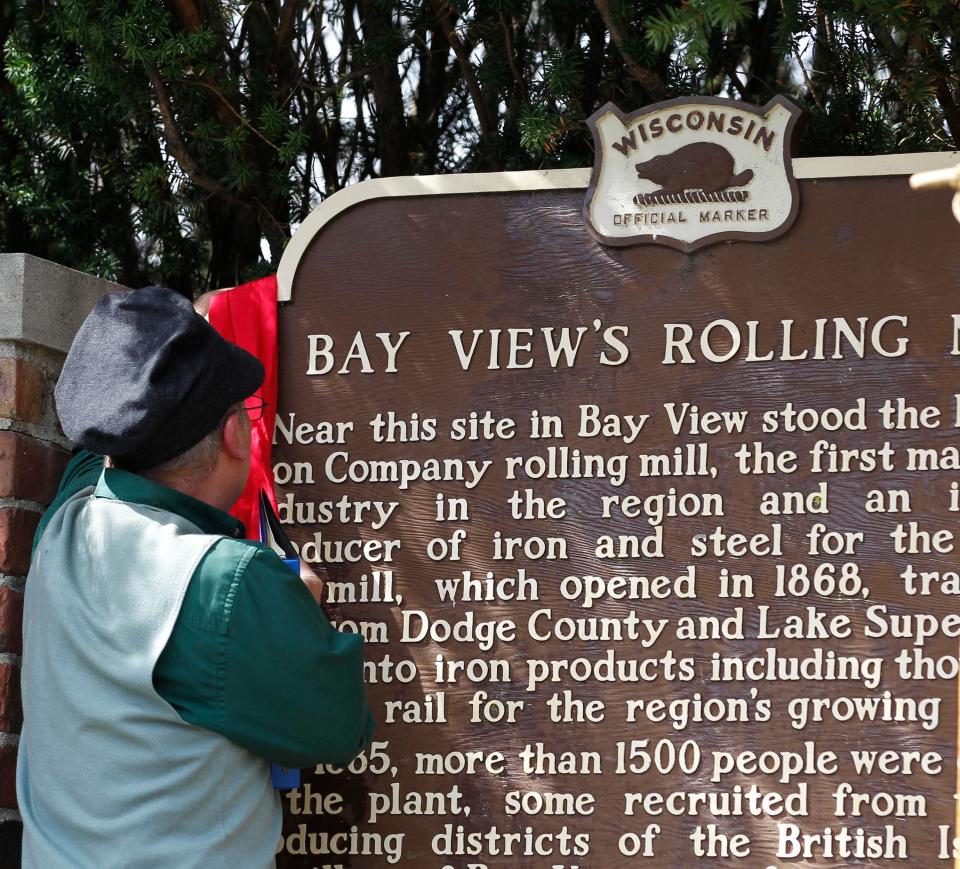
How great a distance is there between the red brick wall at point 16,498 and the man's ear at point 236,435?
84 cm

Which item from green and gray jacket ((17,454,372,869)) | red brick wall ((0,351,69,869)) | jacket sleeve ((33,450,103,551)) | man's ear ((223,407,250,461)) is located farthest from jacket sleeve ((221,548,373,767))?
red brick wall ((0,351,69,869))

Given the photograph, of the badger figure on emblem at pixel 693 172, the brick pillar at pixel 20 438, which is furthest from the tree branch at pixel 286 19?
the badger figure on emblem at pixel 693 172

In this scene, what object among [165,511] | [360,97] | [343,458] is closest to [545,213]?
[343,458]

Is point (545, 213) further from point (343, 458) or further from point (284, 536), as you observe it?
point (284, 536)

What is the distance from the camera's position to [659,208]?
3.50 metres

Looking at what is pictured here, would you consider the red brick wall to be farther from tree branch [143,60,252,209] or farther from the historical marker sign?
tree branch [143,60,252,209]

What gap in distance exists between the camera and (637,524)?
135 inches

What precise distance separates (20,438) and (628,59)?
2104mm

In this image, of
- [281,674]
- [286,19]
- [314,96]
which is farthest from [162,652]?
[314,96]

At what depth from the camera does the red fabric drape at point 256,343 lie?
3566 mm

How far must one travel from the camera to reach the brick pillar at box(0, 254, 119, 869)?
338 cm

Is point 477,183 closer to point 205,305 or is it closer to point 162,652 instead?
point 205,305

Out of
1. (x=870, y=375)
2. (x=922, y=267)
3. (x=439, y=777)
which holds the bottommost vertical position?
(x=439, y=777)

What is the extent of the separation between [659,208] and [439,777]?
1.60m
